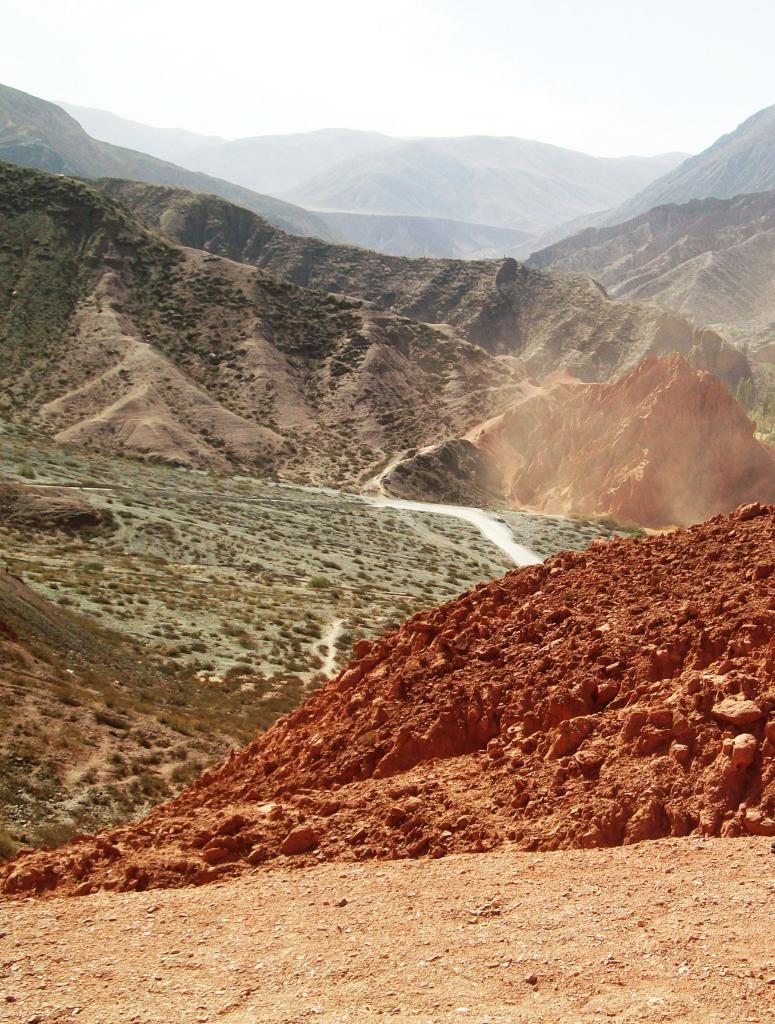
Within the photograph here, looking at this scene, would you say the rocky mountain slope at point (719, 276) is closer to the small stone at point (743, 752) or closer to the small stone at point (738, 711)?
the small stone at point (738, 711)

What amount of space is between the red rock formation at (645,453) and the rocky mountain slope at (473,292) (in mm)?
36396

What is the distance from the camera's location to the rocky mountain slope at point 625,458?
56344 millimetres

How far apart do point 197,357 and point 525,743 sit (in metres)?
61.3

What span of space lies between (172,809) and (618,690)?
185 inches

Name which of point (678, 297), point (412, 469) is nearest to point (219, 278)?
point (412, 469)

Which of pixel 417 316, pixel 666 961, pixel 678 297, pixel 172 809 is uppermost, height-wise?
pixel 678 297

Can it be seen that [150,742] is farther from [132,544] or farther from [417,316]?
[417,316]

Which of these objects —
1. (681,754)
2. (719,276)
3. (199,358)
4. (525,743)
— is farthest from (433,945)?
(719,276)

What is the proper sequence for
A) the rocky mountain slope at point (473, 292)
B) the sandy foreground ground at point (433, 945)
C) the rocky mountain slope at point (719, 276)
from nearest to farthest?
the sandy foreground ground at point (433, 945) < the rocky mountain slope at point (473, 292) < the rocky mountain slope at point (719, 276)

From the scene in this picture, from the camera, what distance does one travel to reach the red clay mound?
6.64 m

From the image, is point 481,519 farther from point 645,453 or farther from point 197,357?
point 197,357

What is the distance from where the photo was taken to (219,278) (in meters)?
72.3

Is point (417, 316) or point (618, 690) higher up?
point (417, 316)

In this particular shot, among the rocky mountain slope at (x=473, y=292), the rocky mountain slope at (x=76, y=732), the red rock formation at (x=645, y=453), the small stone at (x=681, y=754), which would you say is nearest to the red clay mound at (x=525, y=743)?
the small stone at (x=681, y=754)
